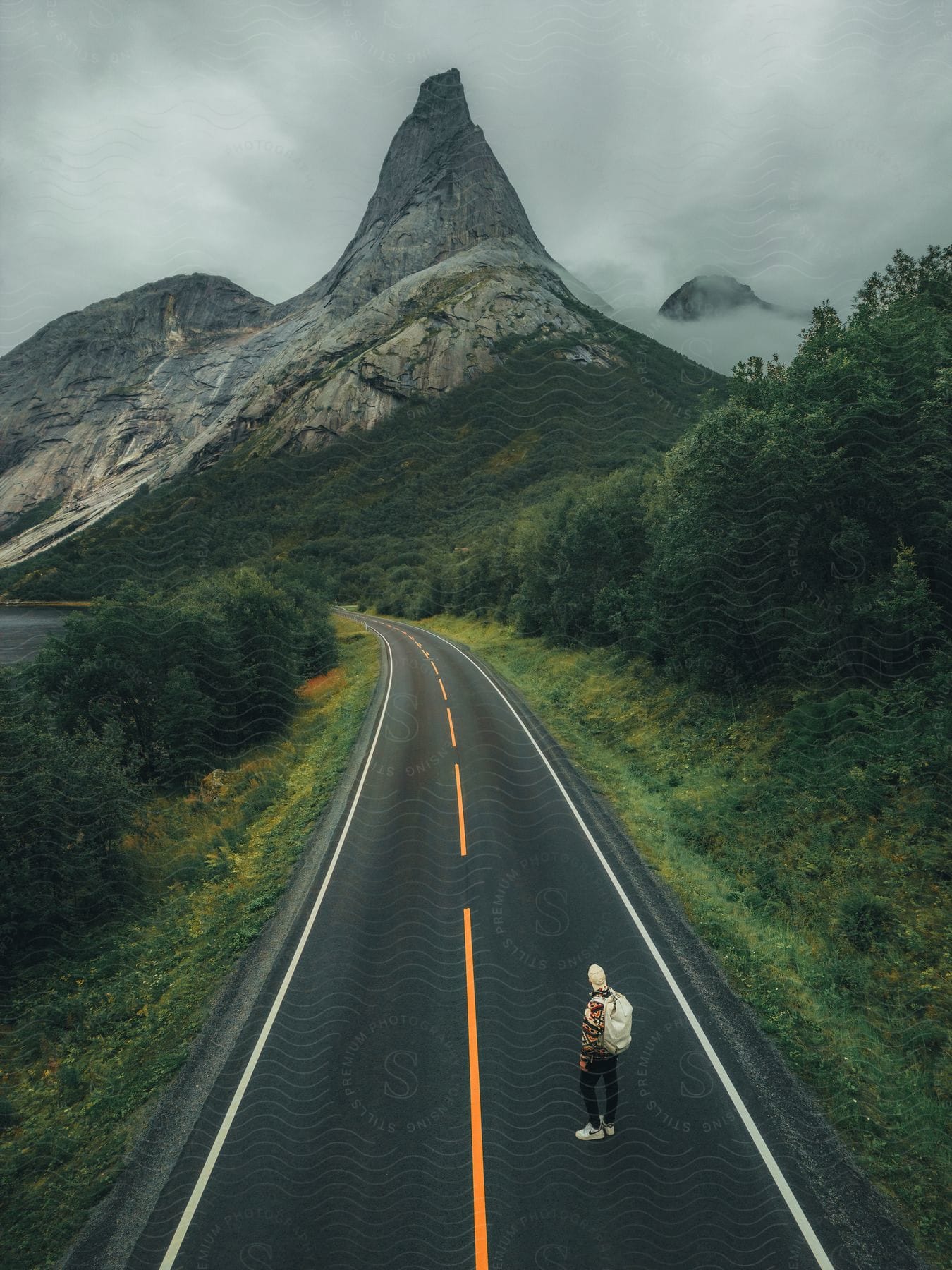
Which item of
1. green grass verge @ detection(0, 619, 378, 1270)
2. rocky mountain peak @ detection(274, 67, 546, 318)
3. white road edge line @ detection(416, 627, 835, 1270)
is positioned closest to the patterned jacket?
white road edge line @ detection(416, 627, 835, 1270)

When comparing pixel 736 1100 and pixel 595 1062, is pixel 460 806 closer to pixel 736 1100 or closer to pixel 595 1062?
pixel 595 1062

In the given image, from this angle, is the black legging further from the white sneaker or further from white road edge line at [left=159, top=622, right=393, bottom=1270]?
white road edge line at [left=159, top=622, right=393, bottom=1270]

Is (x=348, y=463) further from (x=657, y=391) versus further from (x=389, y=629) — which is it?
(x=389, y=629)

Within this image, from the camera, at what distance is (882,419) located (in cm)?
1325

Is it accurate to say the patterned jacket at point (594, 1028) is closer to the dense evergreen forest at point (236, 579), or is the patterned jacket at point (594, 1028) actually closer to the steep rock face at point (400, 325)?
→ the dense evergreen forest at point (236, 579)

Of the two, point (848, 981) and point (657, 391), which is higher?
point (657, 391)

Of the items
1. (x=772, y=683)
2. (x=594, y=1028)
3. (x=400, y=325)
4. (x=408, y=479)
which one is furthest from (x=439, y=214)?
(x=594, y=1028)

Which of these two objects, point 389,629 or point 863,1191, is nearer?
point 863,1191

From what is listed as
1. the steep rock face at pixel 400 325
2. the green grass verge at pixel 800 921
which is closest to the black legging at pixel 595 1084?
the green grass verge at pixel 800 921

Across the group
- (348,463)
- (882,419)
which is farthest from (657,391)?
(882,419)

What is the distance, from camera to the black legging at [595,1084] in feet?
19.8

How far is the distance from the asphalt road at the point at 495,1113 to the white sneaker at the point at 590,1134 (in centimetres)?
7

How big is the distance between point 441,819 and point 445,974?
5063mm

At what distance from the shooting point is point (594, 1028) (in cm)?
595
